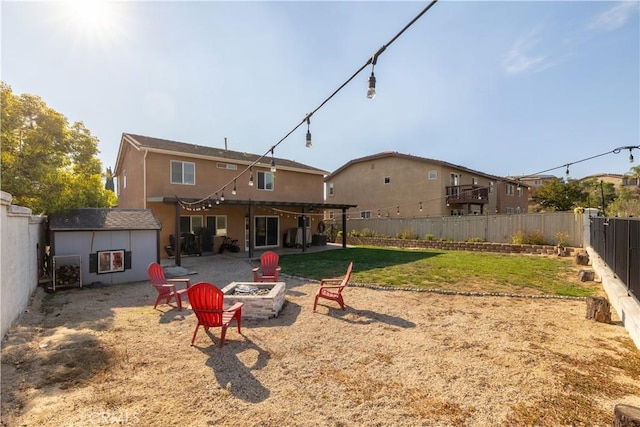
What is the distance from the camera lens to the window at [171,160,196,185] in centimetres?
1512

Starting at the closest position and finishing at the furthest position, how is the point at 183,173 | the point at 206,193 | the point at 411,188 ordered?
the point at 183,173 < the point at 206,193 < the point at 411,188

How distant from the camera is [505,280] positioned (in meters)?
9.16

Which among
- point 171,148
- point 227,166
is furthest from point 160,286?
point 227,166

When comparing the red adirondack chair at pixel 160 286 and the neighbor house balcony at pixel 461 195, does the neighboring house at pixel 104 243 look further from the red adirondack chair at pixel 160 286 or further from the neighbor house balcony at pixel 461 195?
the neighbor house balcony at pixel 461 195

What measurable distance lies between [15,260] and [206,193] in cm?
1061

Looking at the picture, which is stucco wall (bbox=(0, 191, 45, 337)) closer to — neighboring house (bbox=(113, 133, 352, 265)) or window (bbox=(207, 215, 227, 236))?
neighboring house (bbox=(113, 133, 352, 265))

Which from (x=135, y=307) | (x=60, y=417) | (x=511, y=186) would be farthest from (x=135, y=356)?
(x=511, y=186)

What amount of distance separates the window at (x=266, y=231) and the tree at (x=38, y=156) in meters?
8.52

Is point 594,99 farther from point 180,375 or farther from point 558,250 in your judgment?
point 180,375

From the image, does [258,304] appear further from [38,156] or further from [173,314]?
[38,156]

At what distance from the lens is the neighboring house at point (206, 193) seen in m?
14.2

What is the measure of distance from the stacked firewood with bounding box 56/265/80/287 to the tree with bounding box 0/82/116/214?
7.17ft

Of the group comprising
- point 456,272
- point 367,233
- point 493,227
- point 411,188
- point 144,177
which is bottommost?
point 456,272

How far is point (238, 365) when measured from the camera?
4109 mm
